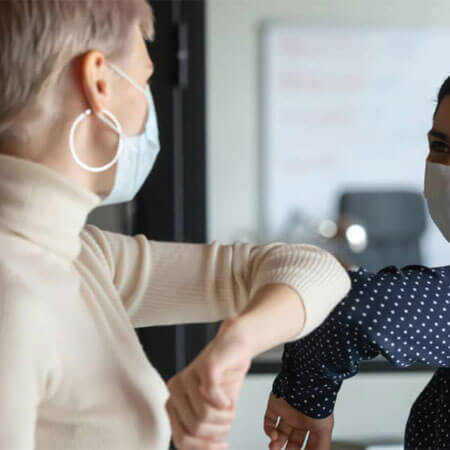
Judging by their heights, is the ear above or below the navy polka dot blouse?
above

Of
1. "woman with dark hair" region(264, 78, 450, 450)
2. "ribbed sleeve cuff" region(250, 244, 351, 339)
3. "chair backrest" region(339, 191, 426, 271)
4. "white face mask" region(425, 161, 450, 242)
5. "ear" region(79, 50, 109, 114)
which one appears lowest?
"chair backrest" region(339, 191, 426, 271)

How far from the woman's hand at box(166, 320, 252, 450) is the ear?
0.19 m

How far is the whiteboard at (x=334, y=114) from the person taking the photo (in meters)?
2.11

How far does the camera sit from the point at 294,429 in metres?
0.64

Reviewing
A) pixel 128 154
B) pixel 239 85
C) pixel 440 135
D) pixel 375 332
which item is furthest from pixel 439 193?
pixel 239 85

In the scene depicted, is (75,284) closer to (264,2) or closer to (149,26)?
(149,26)

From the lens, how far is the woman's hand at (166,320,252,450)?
0.43m

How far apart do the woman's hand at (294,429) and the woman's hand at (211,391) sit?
0.60 ft

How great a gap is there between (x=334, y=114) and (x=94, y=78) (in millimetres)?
1740

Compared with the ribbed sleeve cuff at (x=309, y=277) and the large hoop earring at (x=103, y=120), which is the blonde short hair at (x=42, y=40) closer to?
the large hoop earring at (x=103, y=120)

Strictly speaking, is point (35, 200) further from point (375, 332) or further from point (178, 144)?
point (178, 144)

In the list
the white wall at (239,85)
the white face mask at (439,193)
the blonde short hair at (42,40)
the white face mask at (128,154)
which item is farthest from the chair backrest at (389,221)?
the blonde short hair at (42,40)

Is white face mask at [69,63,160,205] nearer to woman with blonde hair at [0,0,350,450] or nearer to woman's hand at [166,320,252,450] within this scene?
woman with blonde hair at [0,0,350,450]

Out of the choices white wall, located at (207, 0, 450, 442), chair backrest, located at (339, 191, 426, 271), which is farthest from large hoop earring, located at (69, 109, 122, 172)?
chair backrest, located at (339, 191, 426, 271)
